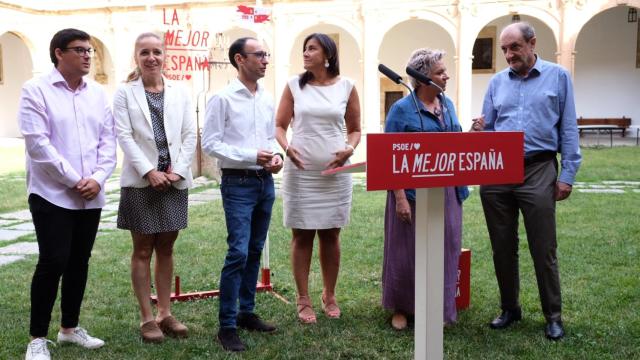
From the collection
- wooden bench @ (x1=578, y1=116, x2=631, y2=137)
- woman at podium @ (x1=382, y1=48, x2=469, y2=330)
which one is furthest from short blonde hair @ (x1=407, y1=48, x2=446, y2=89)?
wooden bench @ (x1=578, y1=116, x2=631, y2=137)

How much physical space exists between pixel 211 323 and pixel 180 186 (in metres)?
0.88

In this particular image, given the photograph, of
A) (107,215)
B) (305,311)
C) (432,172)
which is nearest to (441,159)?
(432,172)

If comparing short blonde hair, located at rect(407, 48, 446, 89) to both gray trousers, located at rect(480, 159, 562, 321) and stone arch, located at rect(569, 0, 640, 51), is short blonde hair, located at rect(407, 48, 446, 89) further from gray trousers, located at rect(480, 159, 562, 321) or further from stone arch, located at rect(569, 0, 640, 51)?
stone arch, located at rect(569, 0, 640, 51)

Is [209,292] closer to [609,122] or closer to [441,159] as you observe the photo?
[441,159]

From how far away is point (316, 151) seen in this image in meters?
3.59

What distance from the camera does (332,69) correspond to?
361cm

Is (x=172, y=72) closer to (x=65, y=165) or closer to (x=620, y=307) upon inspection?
(x=65, y=165)

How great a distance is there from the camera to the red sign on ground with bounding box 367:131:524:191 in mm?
1947

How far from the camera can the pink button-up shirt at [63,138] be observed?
2914 mm

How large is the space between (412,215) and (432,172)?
1.48 meters

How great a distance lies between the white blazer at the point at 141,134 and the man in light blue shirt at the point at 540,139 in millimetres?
1757

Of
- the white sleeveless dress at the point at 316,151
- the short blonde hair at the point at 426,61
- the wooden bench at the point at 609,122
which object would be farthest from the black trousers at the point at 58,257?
the wooden bench at the point at 609,122

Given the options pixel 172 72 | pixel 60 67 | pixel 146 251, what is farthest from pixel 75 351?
pixel 172 72

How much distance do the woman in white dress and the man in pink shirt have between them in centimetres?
103
